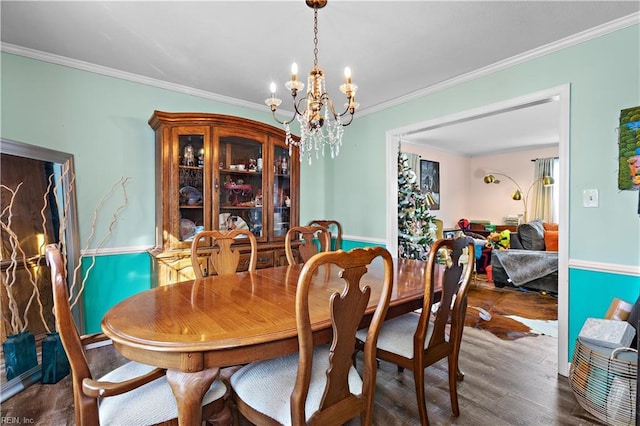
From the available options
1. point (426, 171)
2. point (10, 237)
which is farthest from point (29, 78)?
point (426, 171)

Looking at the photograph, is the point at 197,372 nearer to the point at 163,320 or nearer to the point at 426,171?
the point at 163,320

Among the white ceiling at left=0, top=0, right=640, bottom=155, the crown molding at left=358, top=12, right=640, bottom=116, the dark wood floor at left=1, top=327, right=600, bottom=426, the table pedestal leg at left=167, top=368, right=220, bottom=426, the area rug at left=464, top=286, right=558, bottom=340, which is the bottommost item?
the dark wood floor at left=1, top=327, right=600, bottom=426

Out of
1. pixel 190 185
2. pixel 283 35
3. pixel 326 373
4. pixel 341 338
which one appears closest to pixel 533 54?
pixel 283 35

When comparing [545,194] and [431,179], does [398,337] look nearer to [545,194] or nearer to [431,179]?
[431,179]

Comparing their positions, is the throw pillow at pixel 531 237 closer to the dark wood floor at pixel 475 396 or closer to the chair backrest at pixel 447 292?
the dark wood floor at pixel 475 396

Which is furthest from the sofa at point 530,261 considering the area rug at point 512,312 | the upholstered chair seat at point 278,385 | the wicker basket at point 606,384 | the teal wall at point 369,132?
the upholstered chair seat at point 278,385

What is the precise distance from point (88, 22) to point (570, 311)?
376 centimetres

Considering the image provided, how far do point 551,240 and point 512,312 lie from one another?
6.03 ft

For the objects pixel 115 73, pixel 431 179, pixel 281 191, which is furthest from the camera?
pixel 431 179

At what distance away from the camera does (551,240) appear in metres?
4.57

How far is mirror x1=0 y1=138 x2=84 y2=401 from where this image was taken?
2066 mm

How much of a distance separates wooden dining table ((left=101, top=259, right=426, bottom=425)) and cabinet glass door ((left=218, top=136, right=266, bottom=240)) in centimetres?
135

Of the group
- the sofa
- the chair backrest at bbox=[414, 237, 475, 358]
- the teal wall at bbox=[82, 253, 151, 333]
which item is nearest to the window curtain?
the sofa

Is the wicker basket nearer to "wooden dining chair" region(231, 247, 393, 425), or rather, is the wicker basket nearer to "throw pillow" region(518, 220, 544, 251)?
"wooden dining chair" region(231, 247, 393, 425)
